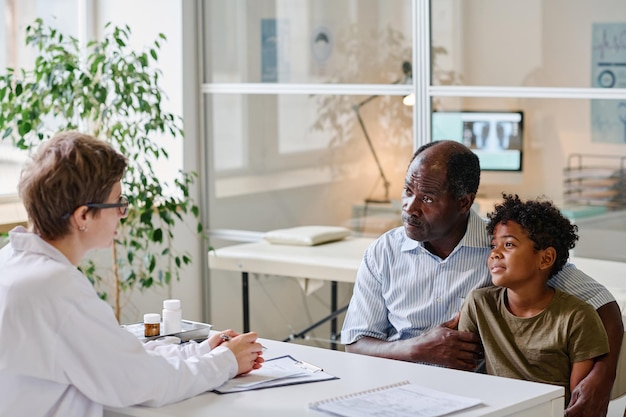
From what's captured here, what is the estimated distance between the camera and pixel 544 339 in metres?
2.55

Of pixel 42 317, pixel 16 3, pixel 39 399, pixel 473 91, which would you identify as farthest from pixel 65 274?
pixel 16 3

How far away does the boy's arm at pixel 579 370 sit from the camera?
2.52m

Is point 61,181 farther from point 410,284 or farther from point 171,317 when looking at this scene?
point 410,284

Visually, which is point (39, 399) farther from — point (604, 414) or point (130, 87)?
point (130, 87)

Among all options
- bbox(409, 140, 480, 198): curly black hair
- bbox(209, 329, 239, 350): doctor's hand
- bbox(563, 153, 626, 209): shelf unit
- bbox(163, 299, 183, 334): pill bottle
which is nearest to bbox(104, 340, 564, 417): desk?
bbox(209, 329, 239, 350): doctor's hand

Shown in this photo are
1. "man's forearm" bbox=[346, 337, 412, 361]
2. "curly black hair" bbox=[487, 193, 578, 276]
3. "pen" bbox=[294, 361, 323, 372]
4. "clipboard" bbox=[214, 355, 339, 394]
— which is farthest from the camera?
"man's forearm" bbox=[346, 337, 412, 361]

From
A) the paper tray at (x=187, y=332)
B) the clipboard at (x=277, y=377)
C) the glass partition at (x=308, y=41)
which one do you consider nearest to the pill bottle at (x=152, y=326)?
the paper tray at (x=187, y=332)

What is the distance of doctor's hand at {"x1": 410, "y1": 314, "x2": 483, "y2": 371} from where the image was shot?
8.82 ft

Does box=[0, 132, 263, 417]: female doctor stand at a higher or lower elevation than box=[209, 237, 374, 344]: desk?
higher

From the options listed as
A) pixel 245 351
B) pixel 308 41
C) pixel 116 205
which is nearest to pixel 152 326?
pixel 245 351

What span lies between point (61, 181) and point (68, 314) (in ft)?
0.85

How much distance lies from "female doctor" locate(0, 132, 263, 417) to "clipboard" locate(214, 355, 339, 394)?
0.07m

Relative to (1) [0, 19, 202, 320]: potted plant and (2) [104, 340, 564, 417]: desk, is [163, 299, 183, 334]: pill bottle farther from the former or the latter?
(1) [0, 19, 202, 320]: potted plant

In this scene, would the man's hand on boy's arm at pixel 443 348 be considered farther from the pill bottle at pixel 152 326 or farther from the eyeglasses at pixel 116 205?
the eyeglasses at pixel 116 205
